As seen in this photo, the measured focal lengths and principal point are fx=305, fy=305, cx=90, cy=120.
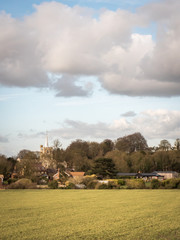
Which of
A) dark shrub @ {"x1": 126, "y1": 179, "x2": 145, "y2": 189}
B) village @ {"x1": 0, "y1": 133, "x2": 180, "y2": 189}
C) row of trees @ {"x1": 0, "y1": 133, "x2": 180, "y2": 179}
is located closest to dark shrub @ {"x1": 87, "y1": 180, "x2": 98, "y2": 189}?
village @ {"x1": 0, "y1": 133, "x2": 180, "y2": 189}

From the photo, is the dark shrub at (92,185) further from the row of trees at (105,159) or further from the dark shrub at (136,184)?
the row of trees at (105,159)

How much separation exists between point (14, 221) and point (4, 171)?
5401cm

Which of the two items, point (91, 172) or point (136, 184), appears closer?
point (136, 184)

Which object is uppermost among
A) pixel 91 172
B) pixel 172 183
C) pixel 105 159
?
pixel 105 159

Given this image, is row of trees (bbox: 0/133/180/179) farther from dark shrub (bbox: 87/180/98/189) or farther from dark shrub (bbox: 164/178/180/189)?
dark shrub (bbox: 164/178/180/189)

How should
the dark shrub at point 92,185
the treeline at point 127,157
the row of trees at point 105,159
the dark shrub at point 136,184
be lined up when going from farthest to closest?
the treeline at point 127,157 → the row of trees at point 105,159 → the dark shrub at point 92,185 → the dark shrub at point 136,184

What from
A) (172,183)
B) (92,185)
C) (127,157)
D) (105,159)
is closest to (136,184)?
(172,183)

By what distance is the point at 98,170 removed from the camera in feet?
215

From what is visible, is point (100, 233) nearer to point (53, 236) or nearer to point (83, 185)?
point (53, 236)

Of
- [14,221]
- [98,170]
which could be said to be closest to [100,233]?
[14,221]

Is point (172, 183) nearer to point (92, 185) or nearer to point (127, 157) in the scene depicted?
point (92, 185)

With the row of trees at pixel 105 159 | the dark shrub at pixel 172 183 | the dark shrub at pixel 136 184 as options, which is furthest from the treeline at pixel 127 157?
the dark shrub at pixel 172 183

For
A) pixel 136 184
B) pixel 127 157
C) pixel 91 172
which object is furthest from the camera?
pixel 127 157

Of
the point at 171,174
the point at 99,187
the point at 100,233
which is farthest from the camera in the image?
the point at 171,174
